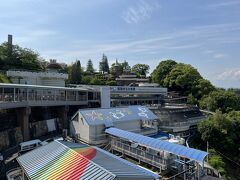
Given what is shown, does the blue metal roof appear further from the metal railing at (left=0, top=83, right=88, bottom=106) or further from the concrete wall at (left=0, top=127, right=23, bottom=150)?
the metal railing at (left=0, top=83, right=88, bottom=106)

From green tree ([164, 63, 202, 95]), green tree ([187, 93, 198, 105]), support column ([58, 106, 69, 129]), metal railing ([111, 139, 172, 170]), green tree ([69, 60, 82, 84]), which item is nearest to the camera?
metal railing ([111, 139, 172, 170])

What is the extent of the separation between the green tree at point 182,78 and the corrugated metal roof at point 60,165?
53711 mm

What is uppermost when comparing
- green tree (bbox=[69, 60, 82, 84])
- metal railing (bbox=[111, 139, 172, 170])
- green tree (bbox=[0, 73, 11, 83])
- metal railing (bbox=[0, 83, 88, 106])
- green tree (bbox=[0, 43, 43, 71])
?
green tree (bbox=[0, 43, 43, 71])

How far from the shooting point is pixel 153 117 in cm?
3284

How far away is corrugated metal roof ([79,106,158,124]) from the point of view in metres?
27.6

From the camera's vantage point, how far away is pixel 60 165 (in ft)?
46.4

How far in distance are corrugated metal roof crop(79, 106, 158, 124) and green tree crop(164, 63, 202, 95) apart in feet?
117

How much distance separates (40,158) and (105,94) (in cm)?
2387

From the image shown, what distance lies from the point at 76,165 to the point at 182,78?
56.5 meters

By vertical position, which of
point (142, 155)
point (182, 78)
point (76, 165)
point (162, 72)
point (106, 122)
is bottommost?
point (142, 155)

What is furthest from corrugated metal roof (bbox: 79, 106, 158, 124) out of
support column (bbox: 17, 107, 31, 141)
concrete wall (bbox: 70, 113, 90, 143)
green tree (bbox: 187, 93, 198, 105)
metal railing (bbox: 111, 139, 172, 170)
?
green tree (bbox: 187, 93, 198, 105)

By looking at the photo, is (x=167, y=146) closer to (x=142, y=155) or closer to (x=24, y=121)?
(x=142, y=155)

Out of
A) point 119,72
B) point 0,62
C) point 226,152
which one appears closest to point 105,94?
point 226,152

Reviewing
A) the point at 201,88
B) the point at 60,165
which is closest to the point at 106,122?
the point at 60,165
